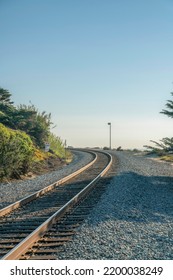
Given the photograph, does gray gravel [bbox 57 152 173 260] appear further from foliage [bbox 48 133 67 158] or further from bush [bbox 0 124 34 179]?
foliage [bbox 48 133 67 158]

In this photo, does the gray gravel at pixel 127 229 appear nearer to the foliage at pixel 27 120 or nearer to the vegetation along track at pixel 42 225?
the vegetation along track at pixel 42 225

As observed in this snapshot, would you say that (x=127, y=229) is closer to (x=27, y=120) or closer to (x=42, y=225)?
(x=42, y=225)

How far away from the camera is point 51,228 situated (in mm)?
8648

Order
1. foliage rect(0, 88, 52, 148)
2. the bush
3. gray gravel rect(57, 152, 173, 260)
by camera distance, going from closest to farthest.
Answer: gray gravel rect(57, 152, 173, 260)
the bush
foliage rect(0, 88, 52, 148)

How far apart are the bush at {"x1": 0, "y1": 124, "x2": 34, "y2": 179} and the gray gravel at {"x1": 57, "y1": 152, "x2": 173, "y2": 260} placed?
562cm

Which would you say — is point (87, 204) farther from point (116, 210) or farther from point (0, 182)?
point (0, 182)

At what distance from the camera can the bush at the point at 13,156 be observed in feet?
57.1

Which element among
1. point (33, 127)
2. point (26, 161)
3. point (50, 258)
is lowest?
point (50, 258)

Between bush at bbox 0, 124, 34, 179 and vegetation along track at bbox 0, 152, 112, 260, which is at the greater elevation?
bush at bbox 0, 124, 34, 179

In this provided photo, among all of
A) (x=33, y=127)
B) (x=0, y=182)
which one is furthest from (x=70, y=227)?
(x=33, y=127)

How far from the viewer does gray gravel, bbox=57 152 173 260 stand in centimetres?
689

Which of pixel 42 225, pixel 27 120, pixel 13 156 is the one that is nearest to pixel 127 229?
pixel 42 225

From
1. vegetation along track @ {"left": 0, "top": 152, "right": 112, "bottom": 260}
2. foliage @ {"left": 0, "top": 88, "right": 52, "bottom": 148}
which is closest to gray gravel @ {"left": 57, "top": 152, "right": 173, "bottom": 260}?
vegetation along track @ {"left": 0, "top": 152, "right": 112, "bottom": 260}
